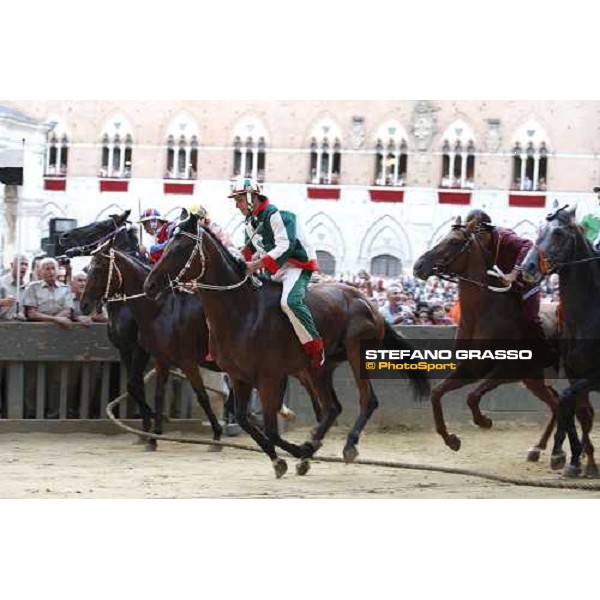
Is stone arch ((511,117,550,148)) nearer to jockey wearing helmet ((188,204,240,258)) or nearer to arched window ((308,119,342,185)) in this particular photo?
arched window ((308,119,342,185))

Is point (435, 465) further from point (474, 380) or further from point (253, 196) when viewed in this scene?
point (253, 196)

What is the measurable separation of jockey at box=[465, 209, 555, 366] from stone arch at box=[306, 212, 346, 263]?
0.94m

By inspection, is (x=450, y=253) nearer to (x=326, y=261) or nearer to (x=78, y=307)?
(x=326, y=261)

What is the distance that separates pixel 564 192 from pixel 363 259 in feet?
5.07

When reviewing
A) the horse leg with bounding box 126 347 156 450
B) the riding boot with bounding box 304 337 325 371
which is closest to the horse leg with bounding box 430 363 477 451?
the riding boot with bounding box 304 337 325 371

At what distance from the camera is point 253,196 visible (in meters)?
9.98

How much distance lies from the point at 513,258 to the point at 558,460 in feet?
4.87

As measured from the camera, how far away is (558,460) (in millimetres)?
10539

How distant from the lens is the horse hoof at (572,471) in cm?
1016

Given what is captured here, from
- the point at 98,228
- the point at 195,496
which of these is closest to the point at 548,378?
the point at 195,496

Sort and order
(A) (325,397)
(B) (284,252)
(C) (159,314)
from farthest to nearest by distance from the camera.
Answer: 1. (C) (159,314)
2. (A) (325,397)
3. (B) (284,252)

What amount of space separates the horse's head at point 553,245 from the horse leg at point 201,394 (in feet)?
10.1

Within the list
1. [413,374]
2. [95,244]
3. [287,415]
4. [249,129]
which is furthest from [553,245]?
[95,244]

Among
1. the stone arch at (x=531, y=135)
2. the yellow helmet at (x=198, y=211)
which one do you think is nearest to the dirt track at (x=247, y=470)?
the yellow helmet at (x=198, y=211)
